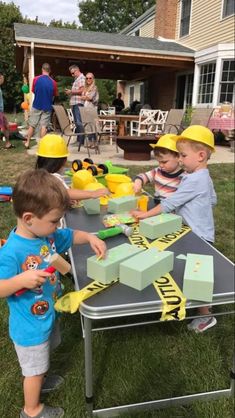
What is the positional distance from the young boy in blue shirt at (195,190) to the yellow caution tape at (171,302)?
948mm

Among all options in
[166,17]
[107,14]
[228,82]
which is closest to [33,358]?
[228,82]

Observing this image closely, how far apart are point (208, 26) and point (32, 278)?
17.3 m

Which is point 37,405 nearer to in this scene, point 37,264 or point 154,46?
point 37,264

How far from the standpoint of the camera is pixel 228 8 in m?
14.8

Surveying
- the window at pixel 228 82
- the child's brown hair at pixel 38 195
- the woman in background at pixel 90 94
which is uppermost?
the window at pixel 228 82

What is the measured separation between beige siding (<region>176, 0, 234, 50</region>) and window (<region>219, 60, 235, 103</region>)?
1.00 metres

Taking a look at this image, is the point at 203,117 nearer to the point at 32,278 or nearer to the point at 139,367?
the point at 139,367

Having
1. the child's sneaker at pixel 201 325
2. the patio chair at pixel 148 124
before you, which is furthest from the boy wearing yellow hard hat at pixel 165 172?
the patio chair at pixel 148 124

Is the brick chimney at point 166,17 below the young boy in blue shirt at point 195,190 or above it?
above

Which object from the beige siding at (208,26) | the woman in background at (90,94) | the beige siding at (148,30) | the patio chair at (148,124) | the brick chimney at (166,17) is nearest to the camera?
the woman in background at (90,94)

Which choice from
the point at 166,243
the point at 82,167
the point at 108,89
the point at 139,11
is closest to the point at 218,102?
the point at 82,167

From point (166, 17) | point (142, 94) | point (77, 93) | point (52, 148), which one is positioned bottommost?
point (52, 148)

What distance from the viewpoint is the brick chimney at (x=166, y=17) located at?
61.9 ft

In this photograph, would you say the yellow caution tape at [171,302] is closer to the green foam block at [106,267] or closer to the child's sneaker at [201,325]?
the green foam block at [106,267]
